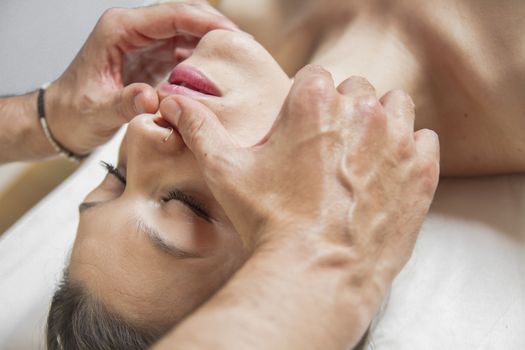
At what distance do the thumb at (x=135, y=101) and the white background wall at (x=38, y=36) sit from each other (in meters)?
0.57

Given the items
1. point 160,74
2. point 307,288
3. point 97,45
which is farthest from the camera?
point 160,74

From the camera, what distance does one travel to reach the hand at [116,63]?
1.10m

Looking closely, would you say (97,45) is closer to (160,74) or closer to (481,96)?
(160,74)

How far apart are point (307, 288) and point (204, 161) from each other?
0.21m

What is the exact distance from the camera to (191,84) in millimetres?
884

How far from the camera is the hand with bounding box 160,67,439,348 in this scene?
0.60 metres

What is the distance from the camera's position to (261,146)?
0.67 m

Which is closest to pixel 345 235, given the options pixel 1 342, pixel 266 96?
pixel 266 96

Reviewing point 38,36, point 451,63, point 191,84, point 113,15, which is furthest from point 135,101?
point 38,36

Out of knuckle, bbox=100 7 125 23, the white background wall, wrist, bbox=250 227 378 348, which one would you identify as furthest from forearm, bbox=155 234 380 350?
the white background wall

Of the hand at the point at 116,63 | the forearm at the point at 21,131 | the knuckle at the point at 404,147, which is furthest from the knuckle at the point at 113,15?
the knuckle at the point at 404,147

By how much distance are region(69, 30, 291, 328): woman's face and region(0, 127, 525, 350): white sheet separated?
0.40 meters

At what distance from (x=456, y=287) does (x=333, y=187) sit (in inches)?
21.0

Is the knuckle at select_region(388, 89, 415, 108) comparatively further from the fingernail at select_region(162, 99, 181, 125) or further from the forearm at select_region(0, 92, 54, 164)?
the forearm at select_region(0, 92, 54, 164)
